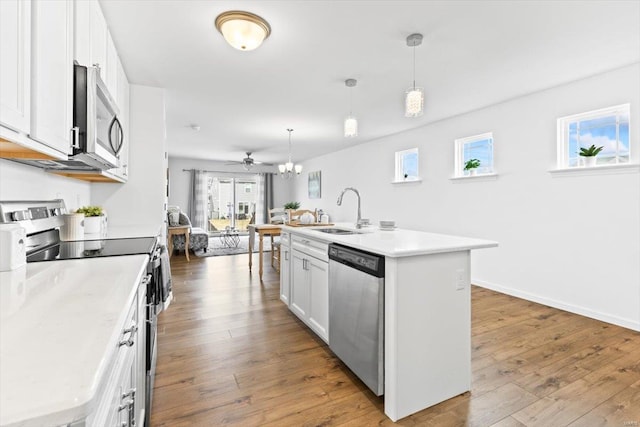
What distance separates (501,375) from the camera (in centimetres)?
208

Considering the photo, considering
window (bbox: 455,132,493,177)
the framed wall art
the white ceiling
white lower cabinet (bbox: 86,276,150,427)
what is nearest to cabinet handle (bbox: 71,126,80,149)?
white lower cabinet (bbox: 86,276,150,427)

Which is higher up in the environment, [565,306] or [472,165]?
[472,165]

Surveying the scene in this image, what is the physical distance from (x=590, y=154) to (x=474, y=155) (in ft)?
4.57

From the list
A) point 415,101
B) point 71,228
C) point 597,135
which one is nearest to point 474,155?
point 597,135

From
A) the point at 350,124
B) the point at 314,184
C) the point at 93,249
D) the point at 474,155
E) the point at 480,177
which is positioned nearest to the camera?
the point at 93,249

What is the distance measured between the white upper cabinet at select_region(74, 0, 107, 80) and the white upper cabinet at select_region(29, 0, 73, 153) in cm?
11

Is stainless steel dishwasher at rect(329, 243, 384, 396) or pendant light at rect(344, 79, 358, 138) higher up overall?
pendant light at rect(344, 79, 358, 138)

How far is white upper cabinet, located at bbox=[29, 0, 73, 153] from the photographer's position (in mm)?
1030

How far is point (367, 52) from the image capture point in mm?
2668

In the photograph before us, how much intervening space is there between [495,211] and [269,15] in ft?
11.5

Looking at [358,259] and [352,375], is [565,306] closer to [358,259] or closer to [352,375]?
[352,375]

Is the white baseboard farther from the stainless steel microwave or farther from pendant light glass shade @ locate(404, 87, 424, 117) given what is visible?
the stainless steel microwave

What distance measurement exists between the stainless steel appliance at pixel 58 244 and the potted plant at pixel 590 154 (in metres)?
4.03

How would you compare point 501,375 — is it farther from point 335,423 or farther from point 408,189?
point 408,189
